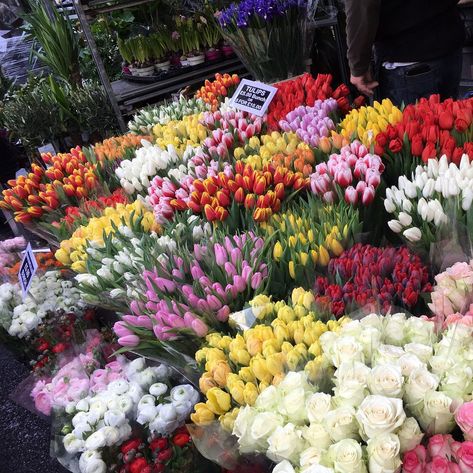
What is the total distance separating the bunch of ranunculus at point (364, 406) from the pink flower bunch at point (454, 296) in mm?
129

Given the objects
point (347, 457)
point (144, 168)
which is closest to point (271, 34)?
point (144, 168)

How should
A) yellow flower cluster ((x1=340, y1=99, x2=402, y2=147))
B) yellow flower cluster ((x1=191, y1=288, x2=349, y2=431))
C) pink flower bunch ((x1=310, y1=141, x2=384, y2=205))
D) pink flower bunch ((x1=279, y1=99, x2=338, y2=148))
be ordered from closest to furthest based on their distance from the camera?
yellow flower cluster ((x1=191, y1=288, x2=349, y2=431)) → pink flower bunch ((x1=310, y1=141, x2=384, y2=205)) → yellow flower cluster ((x1=340, y1=99, x2=402, y2=147)) → pink flower bunch ((x1=279, y1=99, x2=338, y2=148))

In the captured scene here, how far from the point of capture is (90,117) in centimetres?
486

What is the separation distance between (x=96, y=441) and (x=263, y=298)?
0.50 meters

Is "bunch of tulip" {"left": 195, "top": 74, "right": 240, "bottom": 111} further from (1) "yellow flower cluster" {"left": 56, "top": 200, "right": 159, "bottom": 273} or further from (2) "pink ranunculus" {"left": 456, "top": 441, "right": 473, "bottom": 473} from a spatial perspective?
(2) "pink ranunculus" {"left": 456, "top": 441, "right": 473, "bottom": 473}

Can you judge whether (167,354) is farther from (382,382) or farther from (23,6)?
(23,6)

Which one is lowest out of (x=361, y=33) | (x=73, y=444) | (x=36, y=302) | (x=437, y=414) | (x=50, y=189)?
(x=36, y=302)

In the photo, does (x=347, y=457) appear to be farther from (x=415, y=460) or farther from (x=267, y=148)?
(x=267, y=148)

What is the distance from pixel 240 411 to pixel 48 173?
192cm

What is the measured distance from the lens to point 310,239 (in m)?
1.45

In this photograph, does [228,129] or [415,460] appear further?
[228,129]

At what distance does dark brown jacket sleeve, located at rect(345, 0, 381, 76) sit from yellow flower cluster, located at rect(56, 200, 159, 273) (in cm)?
130

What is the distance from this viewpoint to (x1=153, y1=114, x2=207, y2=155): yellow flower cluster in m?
2.45

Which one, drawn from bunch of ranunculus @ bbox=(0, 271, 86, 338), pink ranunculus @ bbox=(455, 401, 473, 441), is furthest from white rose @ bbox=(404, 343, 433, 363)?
bunch of ranunculus @ bbox=(0, 271, 86, 338)
